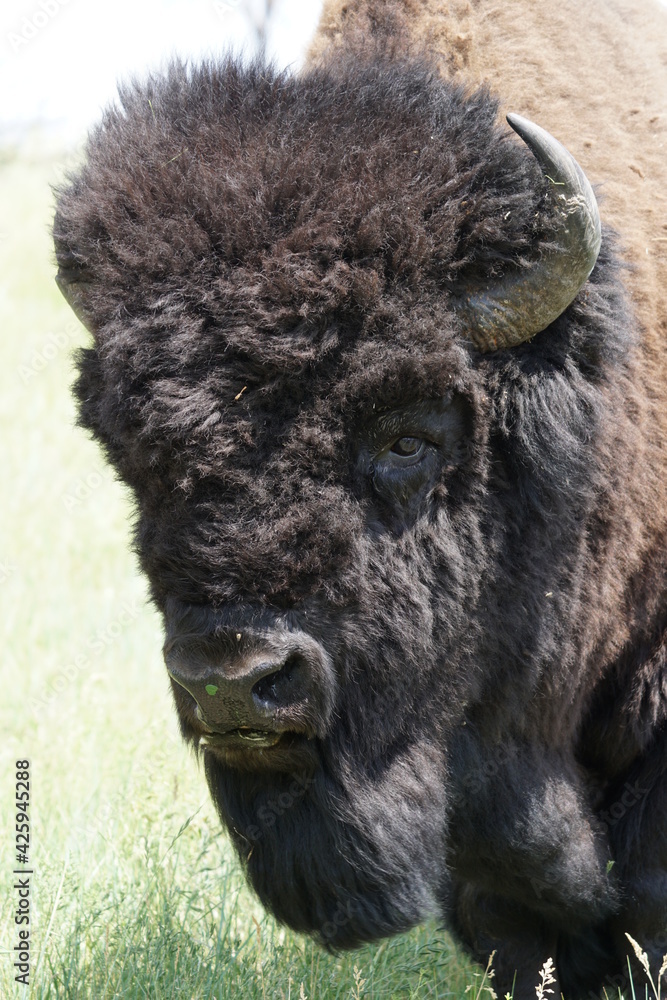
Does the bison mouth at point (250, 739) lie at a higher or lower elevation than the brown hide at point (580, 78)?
lower

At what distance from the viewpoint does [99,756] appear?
19.3ft

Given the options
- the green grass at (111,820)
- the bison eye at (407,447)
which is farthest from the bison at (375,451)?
the green grass at (111,820)

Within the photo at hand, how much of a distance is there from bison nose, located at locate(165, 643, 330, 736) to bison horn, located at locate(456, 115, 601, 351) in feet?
3.38

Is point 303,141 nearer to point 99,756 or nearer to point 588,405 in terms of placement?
point 588,405

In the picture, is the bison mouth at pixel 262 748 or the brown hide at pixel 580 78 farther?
the brown hide at pixel 580 78

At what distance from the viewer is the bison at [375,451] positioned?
8.45 ft

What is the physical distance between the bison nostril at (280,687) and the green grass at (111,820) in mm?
829

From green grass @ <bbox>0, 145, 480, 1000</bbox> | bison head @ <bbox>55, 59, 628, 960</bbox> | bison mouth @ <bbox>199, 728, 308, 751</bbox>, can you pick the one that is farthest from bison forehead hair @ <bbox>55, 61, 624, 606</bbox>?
green grass @ <bbox>0, 145, 480, 1000</bbox>

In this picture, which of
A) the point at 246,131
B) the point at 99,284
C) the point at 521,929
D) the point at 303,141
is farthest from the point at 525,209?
the point at 521,929

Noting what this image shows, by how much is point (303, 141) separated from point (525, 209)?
630 mm

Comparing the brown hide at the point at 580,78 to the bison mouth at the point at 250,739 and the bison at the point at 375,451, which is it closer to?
the bison at the point at 375,451

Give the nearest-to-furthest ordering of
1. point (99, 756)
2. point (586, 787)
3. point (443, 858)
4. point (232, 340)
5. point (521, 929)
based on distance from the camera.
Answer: point (232, 340) → point (443, 858) → point (586, 787) → point (521, 929) → point (99, 756)

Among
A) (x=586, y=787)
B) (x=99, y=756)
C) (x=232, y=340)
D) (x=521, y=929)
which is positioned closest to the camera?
(x=232, y=340)

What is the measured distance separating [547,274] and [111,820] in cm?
345
